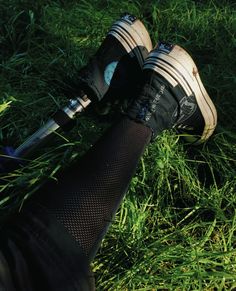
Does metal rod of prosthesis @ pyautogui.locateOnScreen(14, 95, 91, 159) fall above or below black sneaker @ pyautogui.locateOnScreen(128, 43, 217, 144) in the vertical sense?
above

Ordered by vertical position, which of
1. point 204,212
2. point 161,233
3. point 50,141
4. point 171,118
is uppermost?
point 50,141

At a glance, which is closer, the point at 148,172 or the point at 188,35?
the point at 148,172

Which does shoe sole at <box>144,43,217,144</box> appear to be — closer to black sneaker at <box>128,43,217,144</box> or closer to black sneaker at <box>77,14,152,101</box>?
black sneaker at <box>128,43,217,144</box>

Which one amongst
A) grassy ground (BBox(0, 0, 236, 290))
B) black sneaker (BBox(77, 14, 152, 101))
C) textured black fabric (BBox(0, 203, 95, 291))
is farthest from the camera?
black sneaker (BBox(77, 14, 152, 101))

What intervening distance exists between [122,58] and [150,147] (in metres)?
0.45

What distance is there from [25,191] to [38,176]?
0.07 metres

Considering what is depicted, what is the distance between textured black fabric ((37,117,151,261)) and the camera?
1.18 meters

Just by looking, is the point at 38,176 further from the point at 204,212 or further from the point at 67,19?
the point at 67,19

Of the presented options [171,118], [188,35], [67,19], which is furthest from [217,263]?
[67,19]

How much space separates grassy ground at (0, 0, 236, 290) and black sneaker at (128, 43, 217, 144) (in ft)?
0.24

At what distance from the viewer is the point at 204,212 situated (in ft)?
5.21

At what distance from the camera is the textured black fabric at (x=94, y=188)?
1.18 metres

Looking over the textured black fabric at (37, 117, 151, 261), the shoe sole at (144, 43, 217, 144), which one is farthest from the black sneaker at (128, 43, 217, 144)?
the textured black fabric at (37, 117, 151, 261)

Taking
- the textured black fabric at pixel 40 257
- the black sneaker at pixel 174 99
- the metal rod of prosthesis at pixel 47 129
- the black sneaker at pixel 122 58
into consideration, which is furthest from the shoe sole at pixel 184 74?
the textured black fabric at pixel 40 257
